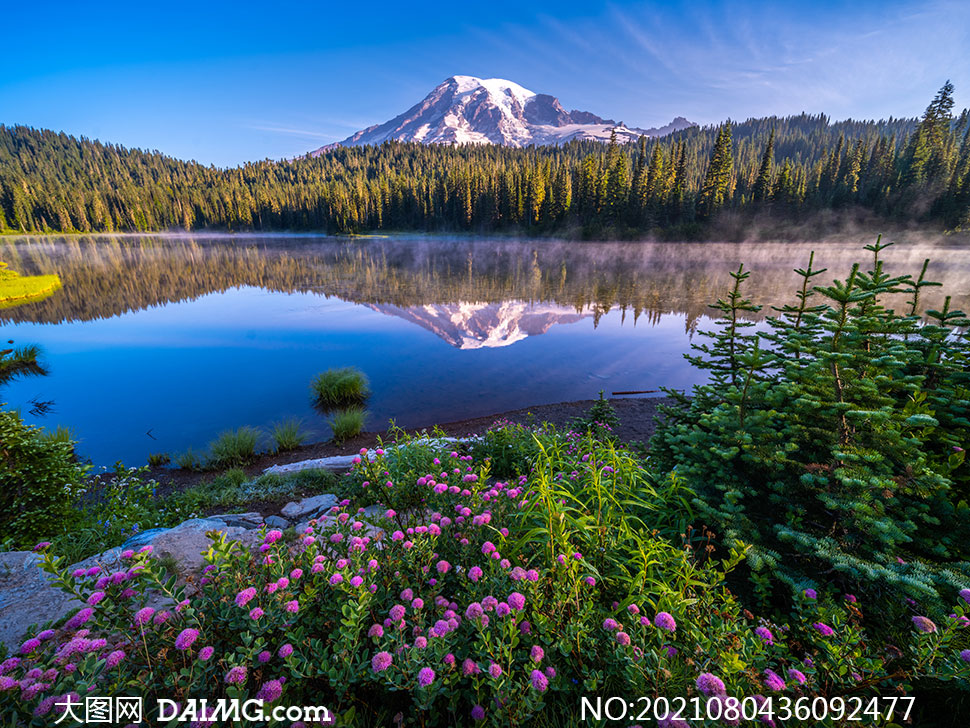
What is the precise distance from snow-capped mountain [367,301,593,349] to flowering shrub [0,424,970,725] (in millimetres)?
14953

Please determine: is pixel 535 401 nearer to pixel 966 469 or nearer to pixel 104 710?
pixel 966 469

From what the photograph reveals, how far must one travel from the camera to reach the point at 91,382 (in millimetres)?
14648

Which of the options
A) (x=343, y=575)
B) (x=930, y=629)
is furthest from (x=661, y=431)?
(x=343, y=575)

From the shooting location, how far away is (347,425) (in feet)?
35.1

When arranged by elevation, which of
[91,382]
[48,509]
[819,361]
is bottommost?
[91,382]

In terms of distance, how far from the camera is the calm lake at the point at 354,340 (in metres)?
12.5

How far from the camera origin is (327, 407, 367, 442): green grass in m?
10.6

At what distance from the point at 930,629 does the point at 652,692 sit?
1.64 meters

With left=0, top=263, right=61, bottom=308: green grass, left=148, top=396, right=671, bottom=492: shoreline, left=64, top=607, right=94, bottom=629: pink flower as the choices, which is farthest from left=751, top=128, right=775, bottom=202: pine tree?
left=0, top=263, right=61, bottom=308: green grass

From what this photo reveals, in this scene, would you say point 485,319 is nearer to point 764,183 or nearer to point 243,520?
point 243,520

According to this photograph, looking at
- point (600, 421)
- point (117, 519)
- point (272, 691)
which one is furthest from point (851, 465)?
point (117, 519)

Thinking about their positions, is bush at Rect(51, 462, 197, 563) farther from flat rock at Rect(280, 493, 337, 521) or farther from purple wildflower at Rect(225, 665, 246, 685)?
purple wildflower at Rect(225, 665, 246, 685)

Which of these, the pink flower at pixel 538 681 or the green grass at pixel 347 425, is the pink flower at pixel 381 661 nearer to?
the pink flower at pixel 538 681

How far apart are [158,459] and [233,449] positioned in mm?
2038
